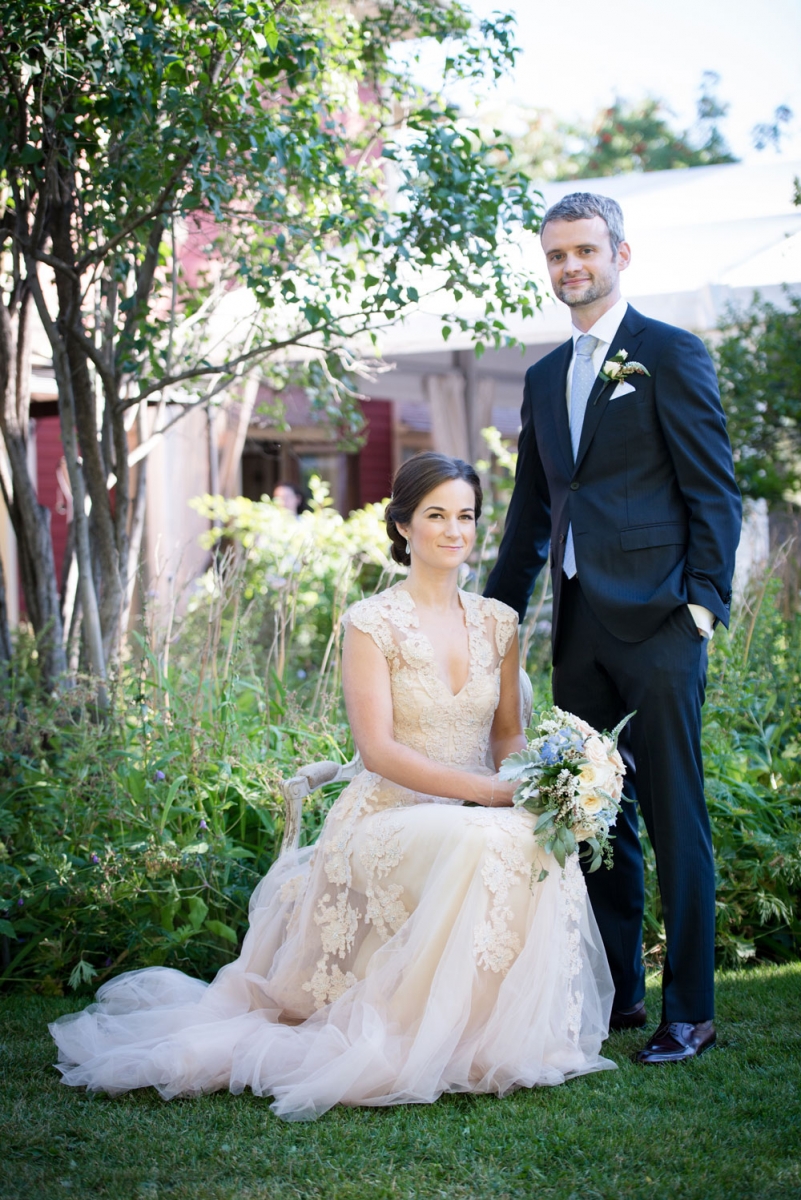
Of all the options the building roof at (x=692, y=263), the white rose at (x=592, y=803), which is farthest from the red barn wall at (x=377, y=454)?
the white rose at (x=592, y=803)

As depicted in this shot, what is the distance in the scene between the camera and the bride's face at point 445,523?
328 centimetres

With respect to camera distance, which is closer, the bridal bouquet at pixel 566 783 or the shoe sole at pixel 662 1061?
the bridal bouquet at pixel 566 783

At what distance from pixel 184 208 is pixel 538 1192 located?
3.36 metres

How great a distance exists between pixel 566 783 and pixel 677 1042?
30.9 inches

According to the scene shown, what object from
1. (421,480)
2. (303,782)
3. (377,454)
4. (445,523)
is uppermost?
(377,454)

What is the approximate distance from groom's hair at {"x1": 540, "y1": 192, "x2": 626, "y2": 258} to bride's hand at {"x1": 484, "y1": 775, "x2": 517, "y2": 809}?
57.6 inches

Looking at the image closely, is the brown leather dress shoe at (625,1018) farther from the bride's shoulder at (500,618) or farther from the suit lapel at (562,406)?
the suit lapel at (562,406)

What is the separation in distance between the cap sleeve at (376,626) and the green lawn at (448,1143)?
45.7 inches

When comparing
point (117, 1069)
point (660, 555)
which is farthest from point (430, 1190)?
point (660, 555)

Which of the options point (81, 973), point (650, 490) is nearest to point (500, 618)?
point (650, 490)

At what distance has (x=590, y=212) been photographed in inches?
124

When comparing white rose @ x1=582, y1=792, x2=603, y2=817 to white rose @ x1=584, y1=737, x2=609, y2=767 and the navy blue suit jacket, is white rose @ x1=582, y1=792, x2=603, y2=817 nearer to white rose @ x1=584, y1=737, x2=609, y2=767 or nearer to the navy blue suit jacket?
white rose @ x1=584, y1=737, x2=609, y2=767

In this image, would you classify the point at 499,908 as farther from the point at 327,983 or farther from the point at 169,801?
the point at 169,801

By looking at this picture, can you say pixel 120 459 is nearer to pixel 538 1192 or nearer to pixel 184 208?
pixel 184 208
